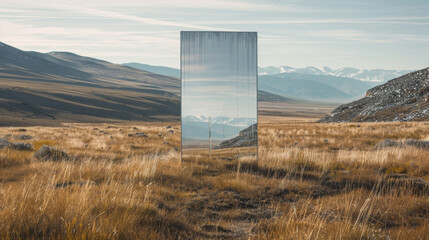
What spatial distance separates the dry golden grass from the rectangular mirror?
0.92m

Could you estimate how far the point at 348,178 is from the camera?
9023mm

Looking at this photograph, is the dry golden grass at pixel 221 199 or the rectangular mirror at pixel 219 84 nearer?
the dry golden grass at pixel 221 199

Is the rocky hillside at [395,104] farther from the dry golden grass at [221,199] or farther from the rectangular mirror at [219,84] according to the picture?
the rectangular mirror at [219,84]

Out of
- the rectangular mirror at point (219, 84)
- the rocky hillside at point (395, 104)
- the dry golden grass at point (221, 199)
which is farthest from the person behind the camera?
the rocky hillside at point (395, 104)

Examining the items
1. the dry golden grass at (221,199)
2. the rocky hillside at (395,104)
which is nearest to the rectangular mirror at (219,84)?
the dry golden grass at (221,199)

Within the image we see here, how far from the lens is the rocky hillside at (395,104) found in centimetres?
5762

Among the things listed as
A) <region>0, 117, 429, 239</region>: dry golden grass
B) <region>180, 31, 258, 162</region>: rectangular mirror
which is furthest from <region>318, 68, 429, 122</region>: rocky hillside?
<region>180, 31, 258, 162</region>: rectangular mirror

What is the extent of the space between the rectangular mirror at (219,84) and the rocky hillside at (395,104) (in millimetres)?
48406

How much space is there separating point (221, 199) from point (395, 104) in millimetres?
69537

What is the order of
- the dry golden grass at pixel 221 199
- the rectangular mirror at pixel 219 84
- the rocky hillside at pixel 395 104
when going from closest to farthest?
the dry golden grass at pixel 221 199
the rectangular mirror at pixel 219 84
the rocky hillside at pixel 395 104

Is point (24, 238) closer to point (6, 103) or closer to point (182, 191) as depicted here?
point (182, 191)

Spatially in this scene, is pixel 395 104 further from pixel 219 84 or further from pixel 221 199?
pixel 221 199

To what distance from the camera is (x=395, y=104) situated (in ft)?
223

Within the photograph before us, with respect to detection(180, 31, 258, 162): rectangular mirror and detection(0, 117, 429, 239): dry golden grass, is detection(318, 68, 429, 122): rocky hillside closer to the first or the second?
detection(0, 117, 429, 239): dry golden grass
